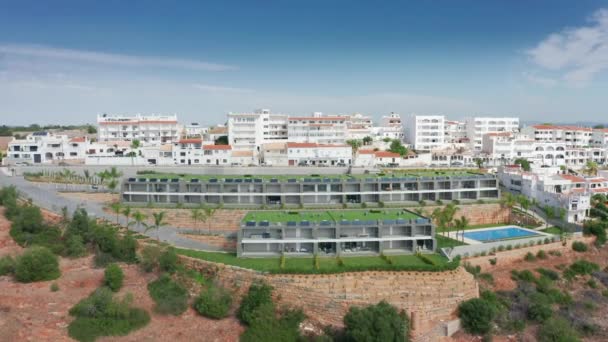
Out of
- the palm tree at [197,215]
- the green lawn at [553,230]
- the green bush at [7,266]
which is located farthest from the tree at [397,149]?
the green bush at [7,266]

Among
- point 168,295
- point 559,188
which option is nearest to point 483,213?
point 559,188

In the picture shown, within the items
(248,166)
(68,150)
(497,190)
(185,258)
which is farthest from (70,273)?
(497,190)

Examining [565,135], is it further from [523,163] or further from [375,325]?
[375,325]

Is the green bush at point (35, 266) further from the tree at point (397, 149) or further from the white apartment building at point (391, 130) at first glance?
the white apartment building at point (391, 130)

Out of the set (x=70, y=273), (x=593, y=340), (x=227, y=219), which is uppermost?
(x=227, y=219)

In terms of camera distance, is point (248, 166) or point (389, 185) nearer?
point (389, 185)

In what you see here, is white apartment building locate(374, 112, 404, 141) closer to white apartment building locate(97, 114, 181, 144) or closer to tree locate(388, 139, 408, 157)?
tree locate(388, 139, 408, 157)

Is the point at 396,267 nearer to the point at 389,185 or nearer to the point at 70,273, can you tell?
the point at 389,185
